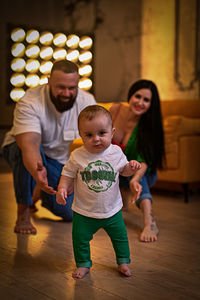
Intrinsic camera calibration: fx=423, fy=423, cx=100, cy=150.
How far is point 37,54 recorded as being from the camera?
281 inches

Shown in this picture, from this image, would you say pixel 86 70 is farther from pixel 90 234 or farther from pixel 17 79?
pixel 90 234

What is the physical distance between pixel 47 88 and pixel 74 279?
114cm

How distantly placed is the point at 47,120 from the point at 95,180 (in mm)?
877

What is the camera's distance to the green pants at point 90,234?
4.99 ft

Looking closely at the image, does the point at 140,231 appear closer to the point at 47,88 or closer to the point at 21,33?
the point at 47,88

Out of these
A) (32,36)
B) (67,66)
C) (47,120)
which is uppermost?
(32,36)

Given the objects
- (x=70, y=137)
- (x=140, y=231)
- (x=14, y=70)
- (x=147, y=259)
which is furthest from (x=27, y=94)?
(x=14, y=70)

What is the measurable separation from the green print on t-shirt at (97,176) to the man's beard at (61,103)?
2.50ft

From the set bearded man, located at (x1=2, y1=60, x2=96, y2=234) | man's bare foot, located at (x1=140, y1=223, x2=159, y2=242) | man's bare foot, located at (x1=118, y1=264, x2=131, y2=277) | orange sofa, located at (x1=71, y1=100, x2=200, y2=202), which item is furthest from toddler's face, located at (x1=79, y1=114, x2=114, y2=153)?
orange sofa, located at (x1=71, y1=100, x2=200, y2=202)

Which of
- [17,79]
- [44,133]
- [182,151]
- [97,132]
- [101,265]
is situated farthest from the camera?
[17,79]

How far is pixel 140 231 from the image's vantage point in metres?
2.22

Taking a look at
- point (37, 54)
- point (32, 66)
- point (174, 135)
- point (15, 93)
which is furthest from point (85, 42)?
point (174, 135)

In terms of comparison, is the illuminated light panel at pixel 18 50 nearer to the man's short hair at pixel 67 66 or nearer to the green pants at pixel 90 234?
the man's short hair at pixel 67 66

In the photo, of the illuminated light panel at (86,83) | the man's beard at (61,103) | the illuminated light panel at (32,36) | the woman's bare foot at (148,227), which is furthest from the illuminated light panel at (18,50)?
the woman's bare foot at (148,227)
